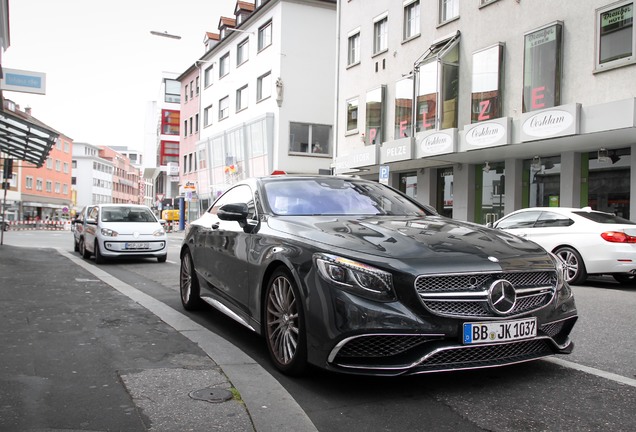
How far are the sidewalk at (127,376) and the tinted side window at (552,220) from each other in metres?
7.45

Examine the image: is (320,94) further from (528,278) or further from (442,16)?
(528,278)

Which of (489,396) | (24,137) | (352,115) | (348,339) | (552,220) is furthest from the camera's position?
(352,115)

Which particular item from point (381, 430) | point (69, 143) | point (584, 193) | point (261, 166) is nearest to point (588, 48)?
point (584, 193)

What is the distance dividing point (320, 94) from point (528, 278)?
3098 cm

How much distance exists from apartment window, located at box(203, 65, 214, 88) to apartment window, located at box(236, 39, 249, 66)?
5.83 metres

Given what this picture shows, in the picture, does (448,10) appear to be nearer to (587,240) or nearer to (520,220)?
(520,220)

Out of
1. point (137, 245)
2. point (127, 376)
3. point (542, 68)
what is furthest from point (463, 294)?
point (542, 68)

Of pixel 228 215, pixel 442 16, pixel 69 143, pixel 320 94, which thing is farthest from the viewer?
pixel 69 143

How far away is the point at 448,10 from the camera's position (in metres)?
20.6

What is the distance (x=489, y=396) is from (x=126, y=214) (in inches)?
485

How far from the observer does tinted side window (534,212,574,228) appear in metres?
10.6

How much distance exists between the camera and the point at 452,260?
3.52 metres

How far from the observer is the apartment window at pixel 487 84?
1792 cm

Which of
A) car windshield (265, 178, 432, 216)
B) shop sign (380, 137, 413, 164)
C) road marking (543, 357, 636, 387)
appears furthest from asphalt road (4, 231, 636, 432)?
shop sign (380, 137, 413, 164)
